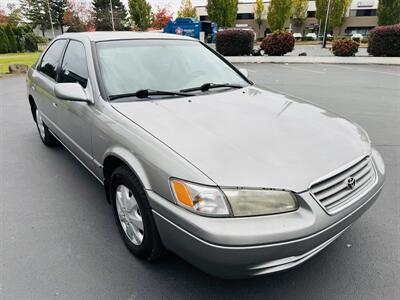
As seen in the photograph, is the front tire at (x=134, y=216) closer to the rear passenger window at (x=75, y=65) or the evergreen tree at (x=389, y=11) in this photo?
the rear passenger window at (x=75, y=65)

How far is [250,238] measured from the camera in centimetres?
164

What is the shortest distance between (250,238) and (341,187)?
0.71m

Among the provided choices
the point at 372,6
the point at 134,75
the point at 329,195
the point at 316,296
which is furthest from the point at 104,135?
the point at 372,6

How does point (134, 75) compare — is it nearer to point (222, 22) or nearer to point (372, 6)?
point (222, 22)

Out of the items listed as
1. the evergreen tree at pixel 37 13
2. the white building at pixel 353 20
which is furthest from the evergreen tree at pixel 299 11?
the evergreen tree at pixel 37 13

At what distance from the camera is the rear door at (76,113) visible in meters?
2.83

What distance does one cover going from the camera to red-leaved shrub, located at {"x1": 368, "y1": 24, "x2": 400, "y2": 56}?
15391 millimetres

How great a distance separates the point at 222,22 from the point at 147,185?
3793 centimetres

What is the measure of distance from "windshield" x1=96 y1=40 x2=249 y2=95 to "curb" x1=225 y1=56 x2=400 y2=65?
13.8 metres

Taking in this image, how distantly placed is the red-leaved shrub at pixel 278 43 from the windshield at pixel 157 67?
1525 centimetres

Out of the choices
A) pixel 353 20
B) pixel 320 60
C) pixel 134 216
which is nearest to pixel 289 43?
pixel 320 60

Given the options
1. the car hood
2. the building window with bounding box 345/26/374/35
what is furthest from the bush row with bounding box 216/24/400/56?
the building window with bounding box 345/26/374/35

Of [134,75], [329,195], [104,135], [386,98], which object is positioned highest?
[134,75]

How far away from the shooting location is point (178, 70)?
3066mm
